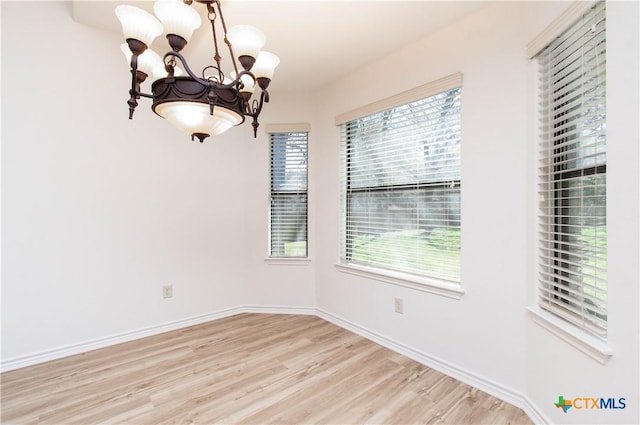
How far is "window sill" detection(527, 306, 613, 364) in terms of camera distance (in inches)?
49.9

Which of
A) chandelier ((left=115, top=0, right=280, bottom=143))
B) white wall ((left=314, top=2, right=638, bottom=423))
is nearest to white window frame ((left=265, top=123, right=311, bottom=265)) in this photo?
white wall ((left=314, top=2, right=638, bottom=423))

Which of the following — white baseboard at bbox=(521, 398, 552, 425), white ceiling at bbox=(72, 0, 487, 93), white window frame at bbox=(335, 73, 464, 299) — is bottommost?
white baseboard at bbox=(521, 398, 552, 425)

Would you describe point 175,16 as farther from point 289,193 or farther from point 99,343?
point 99,343

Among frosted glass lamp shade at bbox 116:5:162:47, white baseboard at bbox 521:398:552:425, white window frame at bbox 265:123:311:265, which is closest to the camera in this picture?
frosted glass lamp shade at bbox 116:5:162:47

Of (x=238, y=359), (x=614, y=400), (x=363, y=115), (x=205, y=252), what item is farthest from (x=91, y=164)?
(x=614, y=400)

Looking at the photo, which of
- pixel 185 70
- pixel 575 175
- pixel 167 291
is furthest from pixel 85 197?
pixel 575 175

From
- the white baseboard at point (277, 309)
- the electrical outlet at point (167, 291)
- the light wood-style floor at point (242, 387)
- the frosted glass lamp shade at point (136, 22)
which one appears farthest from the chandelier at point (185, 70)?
the white baseboard at point (277, 309)

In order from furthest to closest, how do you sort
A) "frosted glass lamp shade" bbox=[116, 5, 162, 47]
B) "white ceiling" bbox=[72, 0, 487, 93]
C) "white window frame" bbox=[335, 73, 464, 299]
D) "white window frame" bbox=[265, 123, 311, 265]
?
1. "white window frame" bbox=[265, 123, 311, 265]
2. "white window frame" bbox=[335, 73, 464, 299]
3. "white ceiling" bbox=[72, 0, 487, 93]
4. "frosted glass lamp shade" bbox=[116, 5, 162, 47]

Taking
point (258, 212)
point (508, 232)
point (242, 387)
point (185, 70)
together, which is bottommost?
point (242, 387)

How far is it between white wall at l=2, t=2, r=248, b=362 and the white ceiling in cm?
41

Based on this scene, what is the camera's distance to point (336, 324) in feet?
10.4

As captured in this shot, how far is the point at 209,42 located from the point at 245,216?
1.77 m

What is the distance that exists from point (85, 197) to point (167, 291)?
111cm

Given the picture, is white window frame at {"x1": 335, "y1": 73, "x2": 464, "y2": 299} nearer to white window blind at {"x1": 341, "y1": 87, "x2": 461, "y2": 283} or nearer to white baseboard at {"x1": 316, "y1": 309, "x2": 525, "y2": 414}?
white window blind at {"x1": 341, "y1": 87, "x2": 461, "y2": 283}
